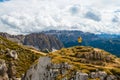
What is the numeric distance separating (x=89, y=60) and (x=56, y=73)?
25.9 m

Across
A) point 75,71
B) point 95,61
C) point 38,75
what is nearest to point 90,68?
point 75,71

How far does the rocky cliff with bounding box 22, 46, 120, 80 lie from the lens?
491ft

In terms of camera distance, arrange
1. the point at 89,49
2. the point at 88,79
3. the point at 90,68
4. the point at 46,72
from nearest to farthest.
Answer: the point at 88,79, the point at 90,68, the point at 46,72, the point at 89,49

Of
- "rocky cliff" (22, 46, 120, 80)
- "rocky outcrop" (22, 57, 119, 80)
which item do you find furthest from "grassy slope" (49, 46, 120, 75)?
"rocky outcrop" (22, 57, 119, 80)

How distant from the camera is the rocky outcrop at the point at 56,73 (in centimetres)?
14836

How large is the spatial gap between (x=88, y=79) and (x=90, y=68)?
10.8m

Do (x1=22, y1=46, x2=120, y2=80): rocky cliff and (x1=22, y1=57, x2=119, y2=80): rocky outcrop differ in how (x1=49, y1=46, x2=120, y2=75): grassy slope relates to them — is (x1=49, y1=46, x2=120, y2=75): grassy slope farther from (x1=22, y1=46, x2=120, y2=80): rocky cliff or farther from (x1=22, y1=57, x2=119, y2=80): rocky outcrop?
(x1=22, y1=57, x2=119, y2=80): rocky outcrop

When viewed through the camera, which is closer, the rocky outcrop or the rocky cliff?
the rocky outcrop

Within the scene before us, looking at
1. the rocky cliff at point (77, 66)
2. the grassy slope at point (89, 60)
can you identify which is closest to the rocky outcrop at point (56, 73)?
the rocky cliff at point (77, 66)

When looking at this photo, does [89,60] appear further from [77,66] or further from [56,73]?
[56,73]

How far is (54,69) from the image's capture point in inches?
6427

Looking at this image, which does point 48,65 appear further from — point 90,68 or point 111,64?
point 111,64

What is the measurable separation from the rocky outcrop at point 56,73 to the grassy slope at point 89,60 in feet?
12.6

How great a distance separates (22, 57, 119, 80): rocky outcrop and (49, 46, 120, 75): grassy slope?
384 centimetres
